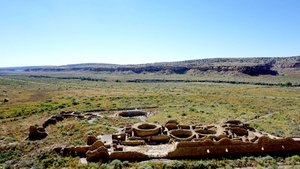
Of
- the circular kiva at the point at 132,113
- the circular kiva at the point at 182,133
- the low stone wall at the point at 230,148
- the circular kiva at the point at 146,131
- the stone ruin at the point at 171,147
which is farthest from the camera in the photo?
the circular kiva at the point at 132,113

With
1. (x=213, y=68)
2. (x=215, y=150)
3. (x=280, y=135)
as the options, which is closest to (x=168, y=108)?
(x=280, y=135)

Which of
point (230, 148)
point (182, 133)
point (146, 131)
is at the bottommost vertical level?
point (182, 133)

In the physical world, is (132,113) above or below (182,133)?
below

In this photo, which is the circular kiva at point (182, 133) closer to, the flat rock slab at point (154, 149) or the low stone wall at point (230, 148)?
the flat rock slab at point (154, 149)

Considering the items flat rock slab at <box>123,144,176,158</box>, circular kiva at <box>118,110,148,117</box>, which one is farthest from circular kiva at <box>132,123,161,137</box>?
circular kiva at <box>118,110,148,117</box>

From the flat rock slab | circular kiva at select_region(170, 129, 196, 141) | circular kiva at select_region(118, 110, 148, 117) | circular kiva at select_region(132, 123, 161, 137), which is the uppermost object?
circular kiva at select_region(132, 123, 161, 137)

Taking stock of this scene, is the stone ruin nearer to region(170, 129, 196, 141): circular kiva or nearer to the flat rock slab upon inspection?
the flat rock slab

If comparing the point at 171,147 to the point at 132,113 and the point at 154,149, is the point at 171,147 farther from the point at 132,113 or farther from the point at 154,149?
the point at 132,113

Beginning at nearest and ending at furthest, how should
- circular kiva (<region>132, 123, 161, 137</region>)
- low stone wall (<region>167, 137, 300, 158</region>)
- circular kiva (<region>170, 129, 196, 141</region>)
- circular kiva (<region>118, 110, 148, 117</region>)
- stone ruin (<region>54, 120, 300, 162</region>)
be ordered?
1. stone ruin (<region>54, 120, 300, 162</region>)
2. low stone wall (<region>167, 137, 300, 158</region>)
3. circular kiva (<region>132, 123, 161, 137</region>)
4. circular kiva (<region>170, 129, 196, 141</region>)
5. circular kiva (<region>118, 110, 148, 117</region>)

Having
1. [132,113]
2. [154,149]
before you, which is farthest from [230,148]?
[132,113]

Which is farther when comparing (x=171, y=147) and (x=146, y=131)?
(x=146, y=131)

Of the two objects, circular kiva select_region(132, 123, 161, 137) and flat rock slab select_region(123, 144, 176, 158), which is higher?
circular kiva select_region(132, 123, 161, 137)

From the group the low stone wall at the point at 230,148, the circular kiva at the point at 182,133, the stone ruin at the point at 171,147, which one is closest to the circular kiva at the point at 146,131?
the stone ruin at the point at 171,147

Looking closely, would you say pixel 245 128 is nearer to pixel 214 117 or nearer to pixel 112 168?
pixel 214 117
